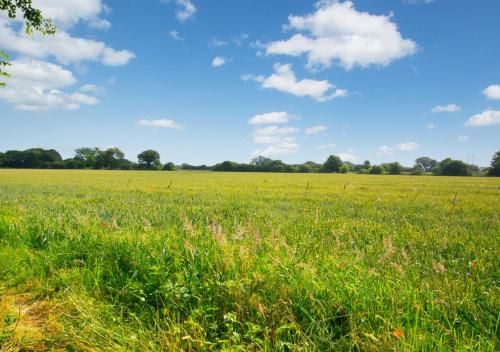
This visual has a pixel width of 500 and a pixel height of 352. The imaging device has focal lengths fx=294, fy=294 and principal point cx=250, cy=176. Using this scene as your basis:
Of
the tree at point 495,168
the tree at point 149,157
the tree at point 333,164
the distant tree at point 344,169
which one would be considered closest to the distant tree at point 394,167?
the distant tree at point 344,169

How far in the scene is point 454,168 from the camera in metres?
126

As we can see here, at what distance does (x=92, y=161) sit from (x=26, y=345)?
15492cm

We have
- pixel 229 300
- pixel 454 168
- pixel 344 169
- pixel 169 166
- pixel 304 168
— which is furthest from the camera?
pixel 169 166

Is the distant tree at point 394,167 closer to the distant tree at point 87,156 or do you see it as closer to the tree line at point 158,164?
the tree line at point 158,164

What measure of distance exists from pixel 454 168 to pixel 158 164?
137m

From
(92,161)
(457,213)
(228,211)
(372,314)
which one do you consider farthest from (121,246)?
(92,161)

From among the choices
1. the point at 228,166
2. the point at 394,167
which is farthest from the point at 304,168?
the point at 394,167

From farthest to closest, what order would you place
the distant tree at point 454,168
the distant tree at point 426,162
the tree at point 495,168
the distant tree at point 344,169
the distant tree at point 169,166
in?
the distant tree at point 426,162 → the distant tree at point 169,166 → the distant tree at point 344,169 → the distant tree at point 454,168 → the tree at point 495,168

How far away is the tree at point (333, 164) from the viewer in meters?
154

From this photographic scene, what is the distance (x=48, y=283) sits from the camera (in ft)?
13.0

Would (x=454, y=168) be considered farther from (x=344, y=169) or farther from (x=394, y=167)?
(x=344, y=169)

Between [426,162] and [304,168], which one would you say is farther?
[426,162]

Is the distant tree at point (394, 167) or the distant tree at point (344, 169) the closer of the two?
the distant tree at point (394, 167)

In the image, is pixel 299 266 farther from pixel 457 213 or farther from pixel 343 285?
pixel 457 213
